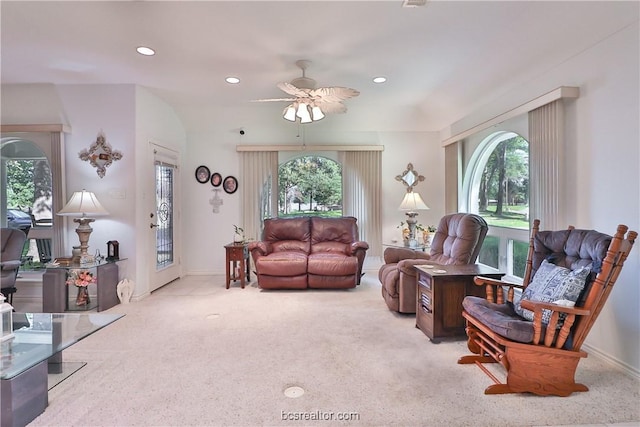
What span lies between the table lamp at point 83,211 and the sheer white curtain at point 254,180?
220 centimetres

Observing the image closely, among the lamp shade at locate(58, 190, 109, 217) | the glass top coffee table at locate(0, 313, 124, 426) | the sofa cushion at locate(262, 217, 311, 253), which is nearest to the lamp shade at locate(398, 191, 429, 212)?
the sofa cushion at locate(262, 217, 311, 253)

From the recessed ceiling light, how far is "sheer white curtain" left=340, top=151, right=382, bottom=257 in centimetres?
327

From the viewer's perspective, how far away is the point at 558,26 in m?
2.52

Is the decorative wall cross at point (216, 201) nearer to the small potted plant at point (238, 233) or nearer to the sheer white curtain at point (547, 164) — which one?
the small potted plant at point (238, 233)

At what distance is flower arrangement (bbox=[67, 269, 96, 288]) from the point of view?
3.63m

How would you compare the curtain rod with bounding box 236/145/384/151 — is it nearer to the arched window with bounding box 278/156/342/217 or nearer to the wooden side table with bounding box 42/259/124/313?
the arched window with bounding box 278/156/342/217

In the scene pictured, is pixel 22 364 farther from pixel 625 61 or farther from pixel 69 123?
pixel 625 61

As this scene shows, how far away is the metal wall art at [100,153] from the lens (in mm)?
4016

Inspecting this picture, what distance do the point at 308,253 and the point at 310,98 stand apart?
8.07ft

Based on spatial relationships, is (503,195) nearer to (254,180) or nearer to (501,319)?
(501,319)

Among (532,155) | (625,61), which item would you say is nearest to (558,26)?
(625,61)

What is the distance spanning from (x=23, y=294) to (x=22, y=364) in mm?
3338

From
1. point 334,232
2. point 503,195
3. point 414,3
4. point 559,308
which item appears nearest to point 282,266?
point 334,232

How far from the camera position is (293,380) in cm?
218
